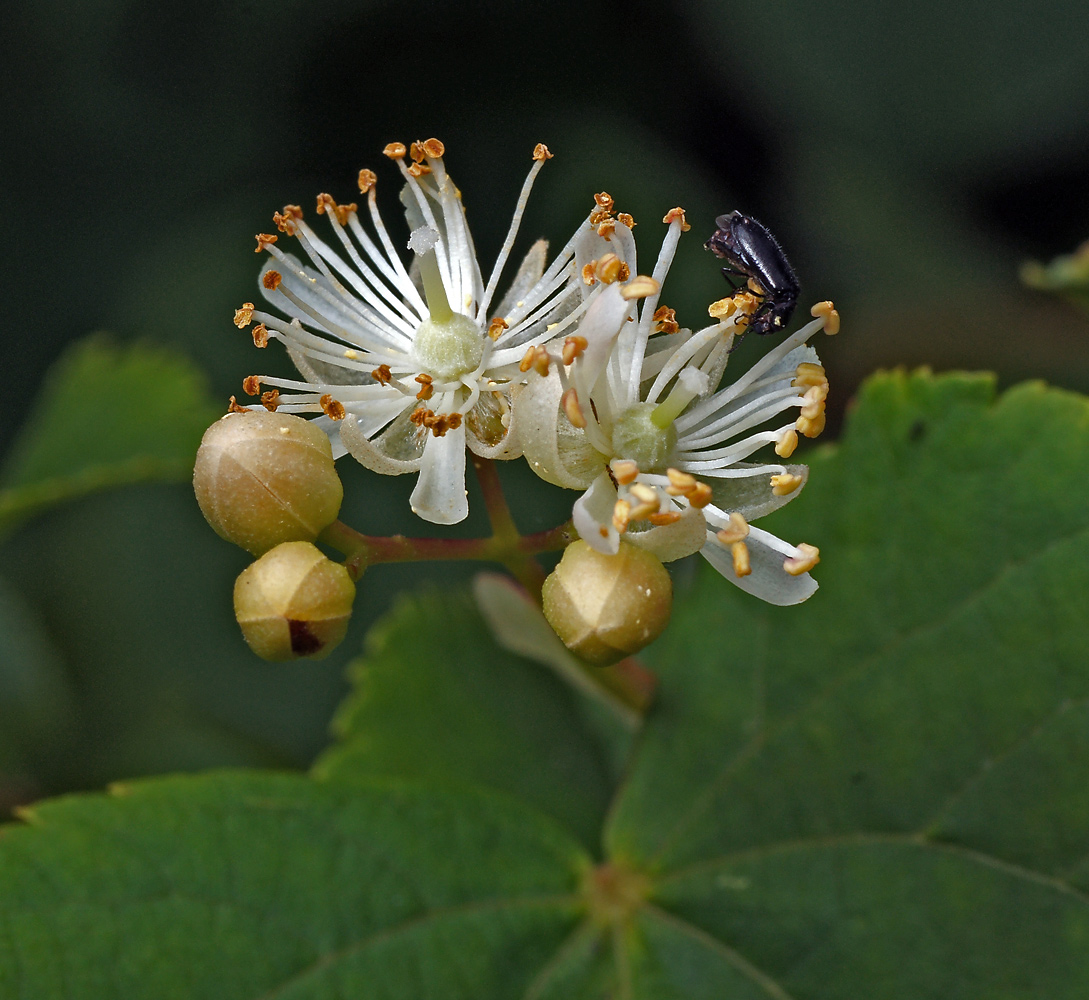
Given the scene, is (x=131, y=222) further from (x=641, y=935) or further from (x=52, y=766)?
(x=641, y=935)

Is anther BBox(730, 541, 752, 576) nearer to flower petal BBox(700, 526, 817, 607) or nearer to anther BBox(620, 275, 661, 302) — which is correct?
flower petal BBox(700, 526, 817, 607)

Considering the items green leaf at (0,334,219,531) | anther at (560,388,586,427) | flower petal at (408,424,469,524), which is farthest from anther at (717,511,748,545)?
green leaf at (0,334,219,531)

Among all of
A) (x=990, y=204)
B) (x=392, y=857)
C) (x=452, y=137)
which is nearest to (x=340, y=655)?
(x=392, y=857)

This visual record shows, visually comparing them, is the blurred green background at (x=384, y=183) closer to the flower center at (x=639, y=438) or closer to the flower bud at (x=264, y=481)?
the flower center at (x=639, y=438)

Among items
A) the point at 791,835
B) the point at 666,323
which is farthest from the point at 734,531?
the point at 791,835

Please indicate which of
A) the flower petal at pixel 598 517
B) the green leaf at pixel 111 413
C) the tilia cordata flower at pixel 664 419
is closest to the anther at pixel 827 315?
the tilia cordata flower at pixel 664 419
